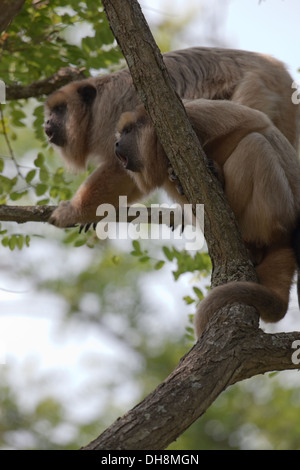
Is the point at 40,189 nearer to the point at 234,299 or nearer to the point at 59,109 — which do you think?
the point at 59,109

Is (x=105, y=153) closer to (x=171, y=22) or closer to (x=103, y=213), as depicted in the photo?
(x=103, y=213)

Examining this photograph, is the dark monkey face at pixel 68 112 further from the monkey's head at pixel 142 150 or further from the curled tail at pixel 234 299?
the curled tail at pixel 234 299

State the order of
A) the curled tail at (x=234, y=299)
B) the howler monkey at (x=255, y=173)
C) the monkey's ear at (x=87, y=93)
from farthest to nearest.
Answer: the monkey's ear at (x=87, y=93) < the howler monkey at (x=255, y=173) < the curled tail at (x=234, y=299)

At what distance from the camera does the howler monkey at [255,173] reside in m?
4.14

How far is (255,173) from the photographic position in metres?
4.16

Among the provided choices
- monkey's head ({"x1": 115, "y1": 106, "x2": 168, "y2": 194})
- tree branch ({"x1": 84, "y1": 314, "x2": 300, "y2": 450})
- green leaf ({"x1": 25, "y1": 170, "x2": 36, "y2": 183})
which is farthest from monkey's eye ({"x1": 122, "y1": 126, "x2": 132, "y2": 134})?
tree branch ({"x1": 84, "y1": 314, "x2": 300, "y2": 450})

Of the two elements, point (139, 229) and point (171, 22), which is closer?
point (139, 229)

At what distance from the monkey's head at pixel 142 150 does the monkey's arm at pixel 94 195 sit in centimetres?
113

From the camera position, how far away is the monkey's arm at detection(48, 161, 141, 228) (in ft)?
18.4

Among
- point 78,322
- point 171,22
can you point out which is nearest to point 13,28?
point 171,22

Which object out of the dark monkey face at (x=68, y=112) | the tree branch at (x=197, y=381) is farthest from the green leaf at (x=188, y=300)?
the dark monkey face at (x=68, y=112)

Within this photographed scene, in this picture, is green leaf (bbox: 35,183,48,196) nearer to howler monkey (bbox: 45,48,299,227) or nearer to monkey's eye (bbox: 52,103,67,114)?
howler monkey (bbox: 45,48,299,227)

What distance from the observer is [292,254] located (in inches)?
170

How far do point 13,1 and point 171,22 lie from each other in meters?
7.45
